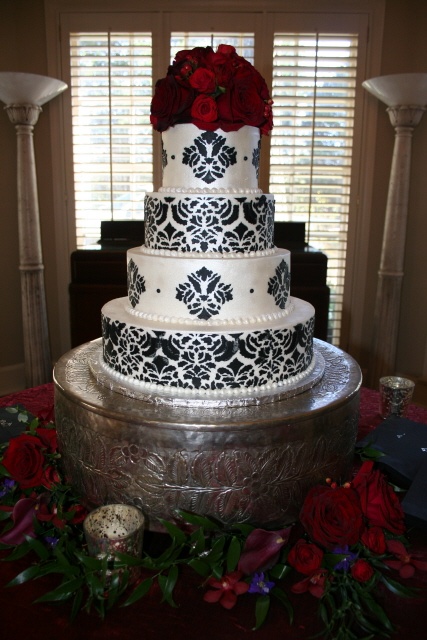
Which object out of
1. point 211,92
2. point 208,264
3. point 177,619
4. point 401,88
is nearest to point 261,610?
point 177,619

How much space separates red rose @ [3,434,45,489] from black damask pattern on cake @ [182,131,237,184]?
0.80m

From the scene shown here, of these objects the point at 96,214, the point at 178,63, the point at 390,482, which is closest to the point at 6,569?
the point at 390,482

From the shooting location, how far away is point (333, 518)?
1.20 m

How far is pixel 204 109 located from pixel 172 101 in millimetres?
84

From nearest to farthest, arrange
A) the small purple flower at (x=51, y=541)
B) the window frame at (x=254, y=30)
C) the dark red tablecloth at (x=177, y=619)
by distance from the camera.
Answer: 1. the dark red tablecloth at (x=177, y=619)
2. the small purple flower at (x=51, y=541)
3. the window frame at (x=254, y=30)

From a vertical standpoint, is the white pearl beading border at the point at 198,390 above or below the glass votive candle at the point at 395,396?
above

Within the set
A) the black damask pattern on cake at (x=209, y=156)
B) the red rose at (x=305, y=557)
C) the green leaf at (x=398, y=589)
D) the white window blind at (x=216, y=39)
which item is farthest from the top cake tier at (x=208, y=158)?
the white window blind at (x=216, y=39)

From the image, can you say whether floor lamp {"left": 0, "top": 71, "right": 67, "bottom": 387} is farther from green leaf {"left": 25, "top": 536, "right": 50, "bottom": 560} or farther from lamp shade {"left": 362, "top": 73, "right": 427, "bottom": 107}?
green leaf {"left": 25, "top": 536, "right": 50, "bottom": 560}

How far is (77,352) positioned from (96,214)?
217 centimetres

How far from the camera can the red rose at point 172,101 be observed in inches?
53.8

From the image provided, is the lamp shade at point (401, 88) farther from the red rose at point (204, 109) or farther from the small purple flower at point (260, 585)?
the small purple flower at point (260, 585)

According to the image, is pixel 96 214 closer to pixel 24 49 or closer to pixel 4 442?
pixel 24 49

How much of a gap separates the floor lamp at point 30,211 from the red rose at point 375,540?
8.67ft

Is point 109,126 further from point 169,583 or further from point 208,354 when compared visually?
point 169,583
